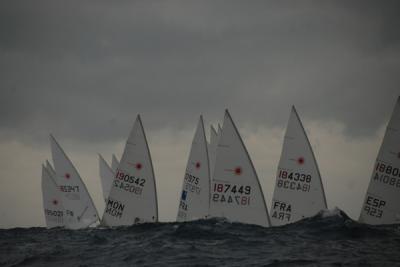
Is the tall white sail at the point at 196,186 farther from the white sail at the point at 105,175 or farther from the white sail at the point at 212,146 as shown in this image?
the white sail at the point at 105,175

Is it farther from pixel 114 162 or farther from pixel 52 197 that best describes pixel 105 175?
pixel 52 197

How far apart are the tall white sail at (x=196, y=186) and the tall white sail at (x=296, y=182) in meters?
7.48

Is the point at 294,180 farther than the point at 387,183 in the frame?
Yes

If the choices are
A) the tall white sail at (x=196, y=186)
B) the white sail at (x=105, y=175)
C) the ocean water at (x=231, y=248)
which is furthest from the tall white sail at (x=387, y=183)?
the white sail at (x=105, y=175)

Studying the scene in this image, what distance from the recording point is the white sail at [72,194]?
61.5 m

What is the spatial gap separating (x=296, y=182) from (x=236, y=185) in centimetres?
535

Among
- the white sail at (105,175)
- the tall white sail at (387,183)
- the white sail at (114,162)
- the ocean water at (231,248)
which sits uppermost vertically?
the white sail at (114,162)

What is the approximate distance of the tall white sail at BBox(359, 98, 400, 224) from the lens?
39.4 metres

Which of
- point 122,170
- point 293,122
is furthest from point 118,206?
point 293,122

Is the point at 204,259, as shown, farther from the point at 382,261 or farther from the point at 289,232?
the point at 289,232

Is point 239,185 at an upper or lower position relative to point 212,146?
lower

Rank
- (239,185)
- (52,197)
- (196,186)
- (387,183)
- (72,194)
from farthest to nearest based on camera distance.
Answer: (52,197) → (72,194) → (196,186) → (239,185) → (387,183)

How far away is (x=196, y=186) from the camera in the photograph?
5059 centimetres

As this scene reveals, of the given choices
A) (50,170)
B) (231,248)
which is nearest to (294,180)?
(231,248)
